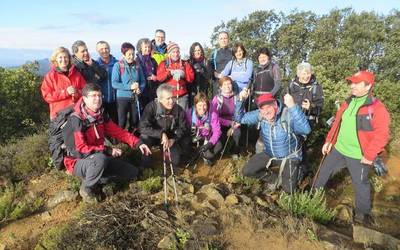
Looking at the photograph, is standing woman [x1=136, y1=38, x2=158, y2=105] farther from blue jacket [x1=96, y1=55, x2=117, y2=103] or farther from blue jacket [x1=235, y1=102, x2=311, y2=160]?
blue jacket [x1=235, y1=102, x2=311, y2=160]

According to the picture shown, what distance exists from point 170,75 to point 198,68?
944 millimetres

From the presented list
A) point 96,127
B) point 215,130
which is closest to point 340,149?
point 215,130

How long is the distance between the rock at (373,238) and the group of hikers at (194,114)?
38.9 inches

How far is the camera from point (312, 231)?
4621 millimetres

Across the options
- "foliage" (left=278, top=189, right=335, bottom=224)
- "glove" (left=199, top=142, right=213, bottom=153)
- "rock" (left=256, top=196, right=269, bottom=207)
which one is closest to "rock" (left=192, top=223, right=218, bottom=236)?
"rock" (left=256, top=196, right=269, bottom=207)

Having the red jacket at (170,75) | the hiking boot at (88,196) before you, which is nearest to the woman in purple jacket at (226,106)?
the red jacket at (170,75)

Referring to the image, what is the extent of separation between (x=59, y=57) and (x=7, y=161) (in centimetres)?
255

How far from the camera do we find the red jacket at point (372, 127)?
5.29 metres

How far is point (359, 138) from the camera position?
5.57m

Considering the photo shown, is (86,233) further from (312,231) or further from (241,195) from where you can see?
(312,231)

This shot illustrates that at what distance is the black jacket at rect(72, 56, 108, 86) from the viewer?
7098 mm

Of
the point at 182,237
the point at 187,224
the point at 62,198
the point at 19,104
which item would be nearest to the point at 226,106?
the point at 187,224

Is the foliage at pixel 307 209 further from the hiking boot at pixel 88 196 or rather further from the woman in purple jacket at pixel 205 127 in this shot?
the hiking boot at pixel 88 196

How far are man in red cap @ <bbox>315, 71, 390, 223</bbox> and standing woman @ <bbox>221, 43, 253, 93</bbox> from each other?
2543mm
